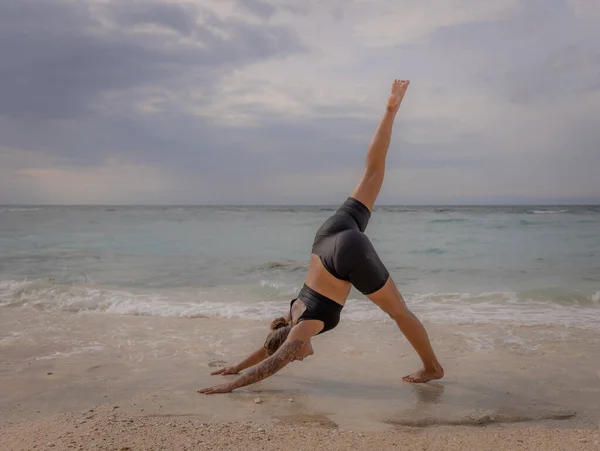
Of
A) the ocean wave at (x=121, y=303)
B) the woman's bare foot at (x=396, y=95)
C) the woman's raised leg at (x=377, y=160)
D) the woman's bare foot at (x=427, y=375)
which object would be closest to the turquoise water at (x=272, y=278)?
the ocean wave at (x=121, y=303)

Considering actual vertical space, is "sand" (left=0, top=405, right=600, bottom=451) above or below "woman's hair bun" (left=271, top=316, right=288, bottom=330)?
below

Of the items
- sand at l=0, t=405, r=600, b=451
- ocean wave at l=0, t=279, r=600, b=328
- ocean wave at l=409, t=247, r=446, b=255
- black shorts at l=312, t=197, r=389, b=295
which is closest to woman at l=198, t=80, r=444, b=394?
black shorts at l=312, t=197, r=389, b=295

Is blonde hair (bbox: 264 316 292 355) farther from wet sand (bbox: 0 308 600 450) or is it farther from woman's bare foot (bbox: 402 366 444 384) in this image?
woman's bare foot (bbox: 402 366 444 384)

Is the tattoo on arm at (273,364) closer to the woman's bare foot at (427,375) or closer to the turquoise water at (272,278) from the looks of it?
the woman's bare foot at (427,375)

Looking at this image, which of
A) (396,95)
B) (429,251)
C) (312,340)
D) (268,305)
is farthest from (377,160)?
(429,251)

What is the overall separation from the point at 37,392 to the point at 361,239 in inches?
122

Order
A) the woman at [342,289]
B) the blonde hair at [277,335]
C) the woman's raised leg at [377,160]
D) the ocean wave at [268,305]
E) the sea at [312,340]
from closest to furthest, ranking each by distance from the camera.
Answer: the sea at [312,340] < the woman at [342,289] < the blonde hair at [277,335] < the woman's raised leg at [377,160] < the ocean wave at [268,305]

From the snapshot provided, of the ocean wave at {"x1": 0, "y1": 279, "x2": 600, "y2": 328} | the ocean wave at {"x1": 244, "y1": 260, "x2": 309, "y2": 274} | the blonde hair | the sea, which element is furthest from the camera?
the ocean wave at {"x1": 244, "y1": 260, "x2": 309, "y2": 274}

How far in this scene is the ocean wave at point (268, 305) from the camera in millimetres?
7911

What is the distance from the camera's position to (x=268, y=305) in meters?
9.03

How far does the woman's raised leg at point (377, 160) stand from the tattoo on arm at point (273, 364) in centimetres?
149

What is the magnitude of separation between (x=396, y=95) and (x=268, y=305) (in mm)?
5044

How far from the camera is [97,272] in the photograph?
13141 millimetres

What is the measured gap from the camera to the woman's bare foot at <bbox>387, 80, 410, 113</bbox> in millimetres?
4965
